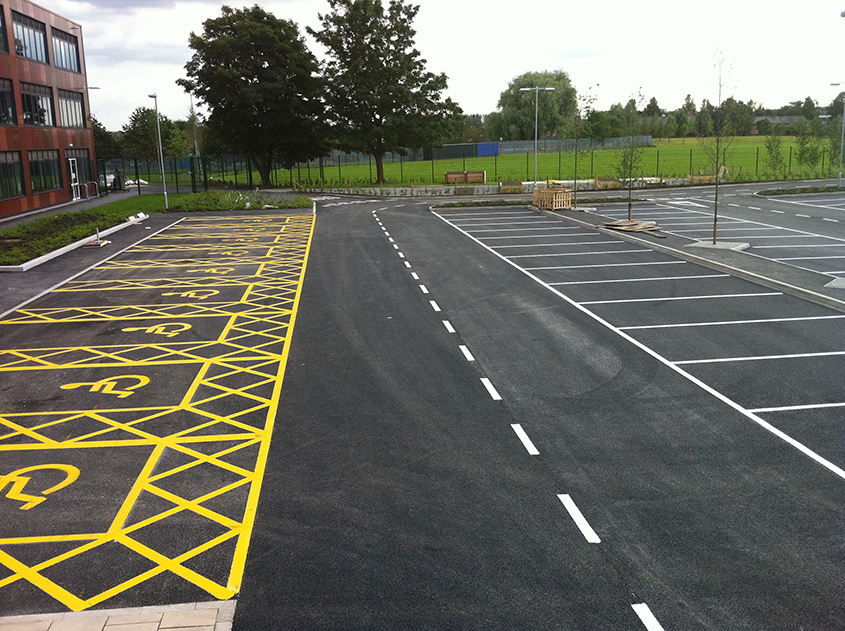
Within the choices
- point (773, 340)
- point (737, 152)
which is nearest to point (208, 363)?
point (773, 340)

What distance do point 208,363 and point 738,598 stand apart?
368 inches

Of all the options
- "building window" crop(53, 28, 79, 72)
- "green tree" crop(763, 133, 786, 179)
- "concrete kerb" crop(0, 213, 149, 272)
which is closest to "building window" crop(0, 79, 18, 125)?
"building window" crop(53, 28, 79, 72)

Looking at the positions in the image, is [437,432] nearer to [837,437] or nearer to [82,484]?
[82,484]

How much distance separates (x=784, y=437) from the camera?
9.22m

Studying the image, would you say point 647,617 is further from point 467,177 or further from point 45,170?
point 467,177

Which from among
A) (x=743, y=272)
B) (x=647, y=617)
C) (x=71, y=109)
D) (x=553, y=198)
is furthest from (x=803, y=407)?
(x=71, y=109)

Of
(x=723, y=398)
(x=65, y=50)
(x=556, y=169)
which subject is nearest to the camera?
(x=723, y=398)

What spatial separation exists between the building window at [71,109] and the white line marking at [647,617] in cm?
4720

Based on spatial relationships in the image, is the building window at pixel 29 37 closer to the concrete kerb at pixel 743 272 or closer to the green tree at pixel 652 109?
the concrete kerb at pixel 743 272

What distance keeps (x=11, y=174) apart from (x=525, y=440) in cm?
3552

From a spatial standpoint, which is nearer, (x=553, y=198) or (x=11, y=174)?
(x=553, y=198)

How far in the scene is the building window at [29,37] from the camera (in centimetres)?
3809

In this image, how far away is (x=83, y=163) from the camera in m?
48.2

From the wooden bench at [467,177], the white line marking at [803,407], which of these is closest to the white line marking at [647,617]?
the white line marking at [803,407]
